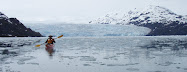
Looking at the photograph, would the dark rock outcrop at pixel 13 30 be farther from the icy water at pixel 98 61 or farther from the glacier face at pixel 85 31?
the icy water at pixel 98 61

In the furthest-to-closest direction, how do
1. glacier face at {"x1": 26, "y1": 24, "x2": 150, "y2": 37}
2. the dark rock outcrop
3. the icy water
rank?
the dark rock outcrop → glacier face at {"x1": 26, "y1": 24, "x2": 150, "y2": 37} → the icy water

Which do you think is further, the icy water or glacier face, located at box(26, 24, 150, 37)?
glacier face, located at box(26, 24, 150, 37)

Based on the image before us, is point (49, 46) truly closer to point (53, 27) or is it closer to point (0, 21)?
point (53, 27)

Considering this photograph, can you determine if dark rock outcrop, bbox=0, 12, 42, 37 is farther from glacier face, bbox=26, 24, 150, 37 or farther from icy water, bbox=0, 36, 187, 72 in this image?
icy water, bbox=0, 36, 187, 72

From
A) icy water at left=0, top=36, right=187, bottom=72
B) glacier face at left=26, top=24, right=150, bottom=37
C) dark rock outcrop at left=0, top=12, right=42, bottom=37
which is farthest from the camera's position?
dark rock outcrop at left=0, top=12, right=42, bottom=37

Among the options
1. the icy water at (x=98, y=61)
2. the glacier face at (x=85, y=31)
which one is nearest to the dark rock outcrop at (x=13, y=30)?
the glacier face at (x=85, y=31)

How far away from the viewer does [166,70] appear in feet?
29.3

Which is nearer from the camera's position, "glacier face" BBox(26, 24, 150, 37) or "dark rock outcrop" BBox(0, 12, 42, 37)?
"glacier face" BBox(26, 24, 150, 37)

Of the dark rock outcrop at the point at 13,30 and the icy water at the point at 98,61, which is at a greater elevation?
the dark rock outcrop at the point at 13,30

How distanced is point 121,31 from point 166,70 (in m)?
59.6

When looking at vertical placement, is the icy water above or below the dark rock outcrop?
below

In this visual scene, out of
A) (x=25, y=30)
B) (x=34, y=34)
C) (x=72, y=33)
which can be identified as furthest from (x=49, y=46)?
(x=25, y=30)

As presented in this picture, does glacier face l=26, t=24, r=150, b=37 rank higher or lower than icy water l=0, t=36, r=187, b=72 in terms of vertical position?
higher

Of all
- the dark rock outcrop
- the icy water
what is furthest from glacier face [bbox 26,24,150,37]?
the icy water
